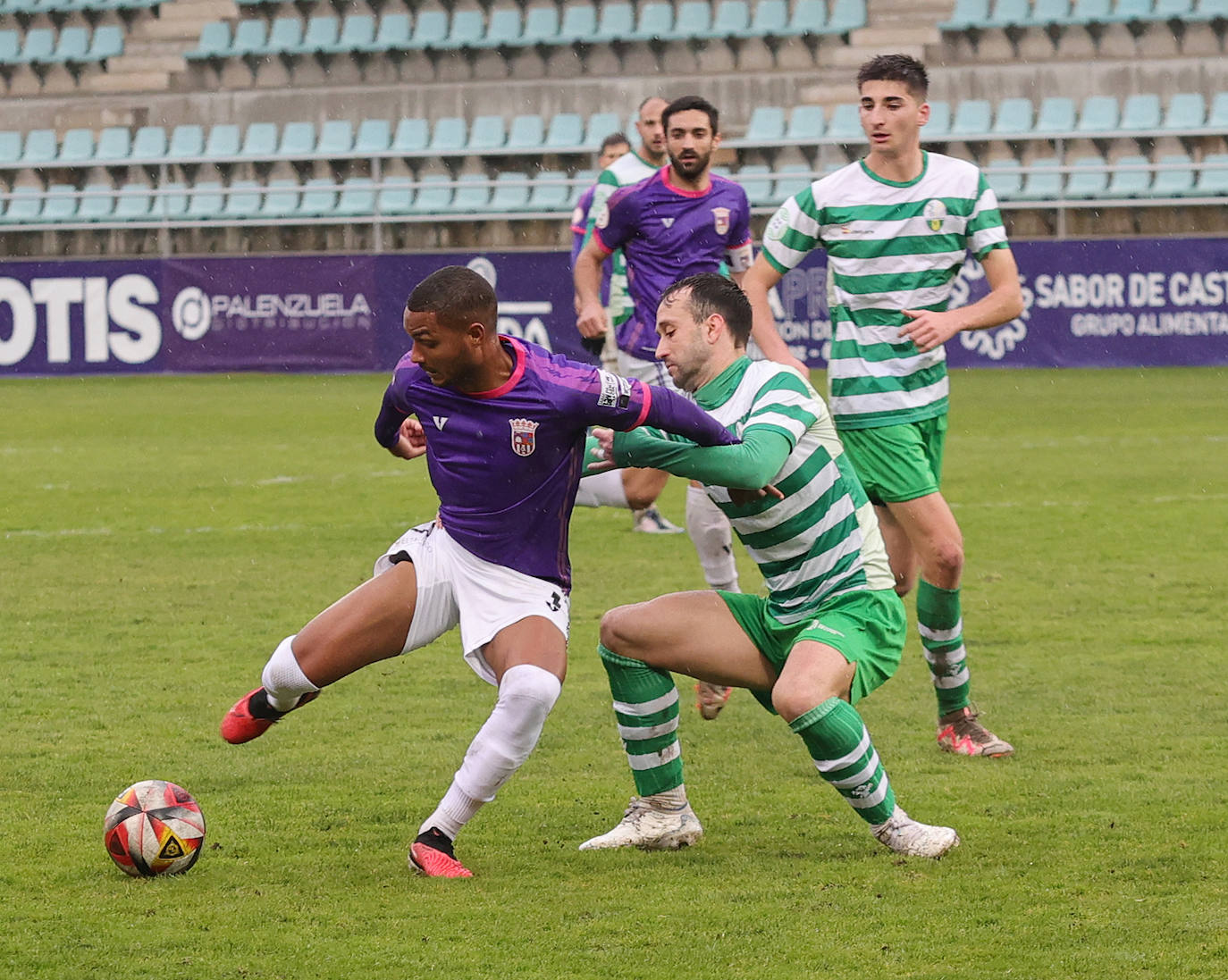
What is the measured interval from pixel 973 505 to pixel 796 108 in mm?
12974

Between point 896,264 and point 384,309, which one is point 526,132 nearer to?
point 384,309

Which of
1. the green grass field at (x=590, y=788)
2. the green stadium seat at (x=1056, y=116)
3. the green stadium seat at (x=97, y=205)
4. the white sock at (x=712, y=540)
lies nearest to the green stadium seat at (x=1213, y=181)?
the green stadium seat at (x=1056, y=116)

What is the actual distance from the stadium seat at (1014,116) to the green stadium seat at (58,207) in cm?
1220

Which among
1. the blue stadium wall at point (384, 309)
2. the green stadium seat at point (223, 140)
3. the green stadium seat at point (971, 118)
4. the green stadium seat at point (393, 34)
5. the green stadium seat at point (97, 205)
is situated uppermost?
the green stadium seat at point (393, 34)

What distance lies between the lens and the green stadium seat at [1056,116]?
22.3m

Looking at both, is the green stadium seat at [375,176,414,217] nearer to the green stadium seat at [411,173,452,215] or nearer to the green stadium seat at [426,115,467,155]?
the green stadium seat at [411,173,452,215]

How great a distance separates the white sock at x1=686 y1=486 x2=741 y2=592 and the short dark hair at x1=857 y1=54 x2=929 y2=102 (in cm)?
182

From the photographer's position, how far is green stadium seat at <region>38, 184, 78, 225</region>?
2408 cm

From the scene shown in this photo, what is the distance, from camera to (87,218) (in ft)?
78.8

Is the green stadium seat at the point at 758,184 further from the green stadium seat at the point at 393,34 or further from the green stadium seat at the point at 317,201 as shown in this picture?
the green stadium seat at the point at 393,34

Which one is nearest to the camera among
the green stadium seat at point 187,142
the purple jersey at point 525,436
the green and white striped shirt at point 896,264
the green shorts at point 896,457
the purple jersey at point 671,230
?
the purple jersey at point 525,436

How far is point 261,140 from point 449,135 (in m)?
2.84

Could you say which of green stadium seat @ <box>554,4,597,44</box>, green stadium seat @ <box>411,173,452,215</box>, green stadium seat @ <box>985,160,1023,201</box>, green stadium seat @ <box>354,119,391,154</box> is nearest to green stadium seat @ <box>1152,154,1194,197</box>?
green stadium seat @ <box>985,160,1023,201</box>

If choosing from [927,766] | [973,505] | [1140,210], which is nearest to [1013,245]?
[1140,210]
